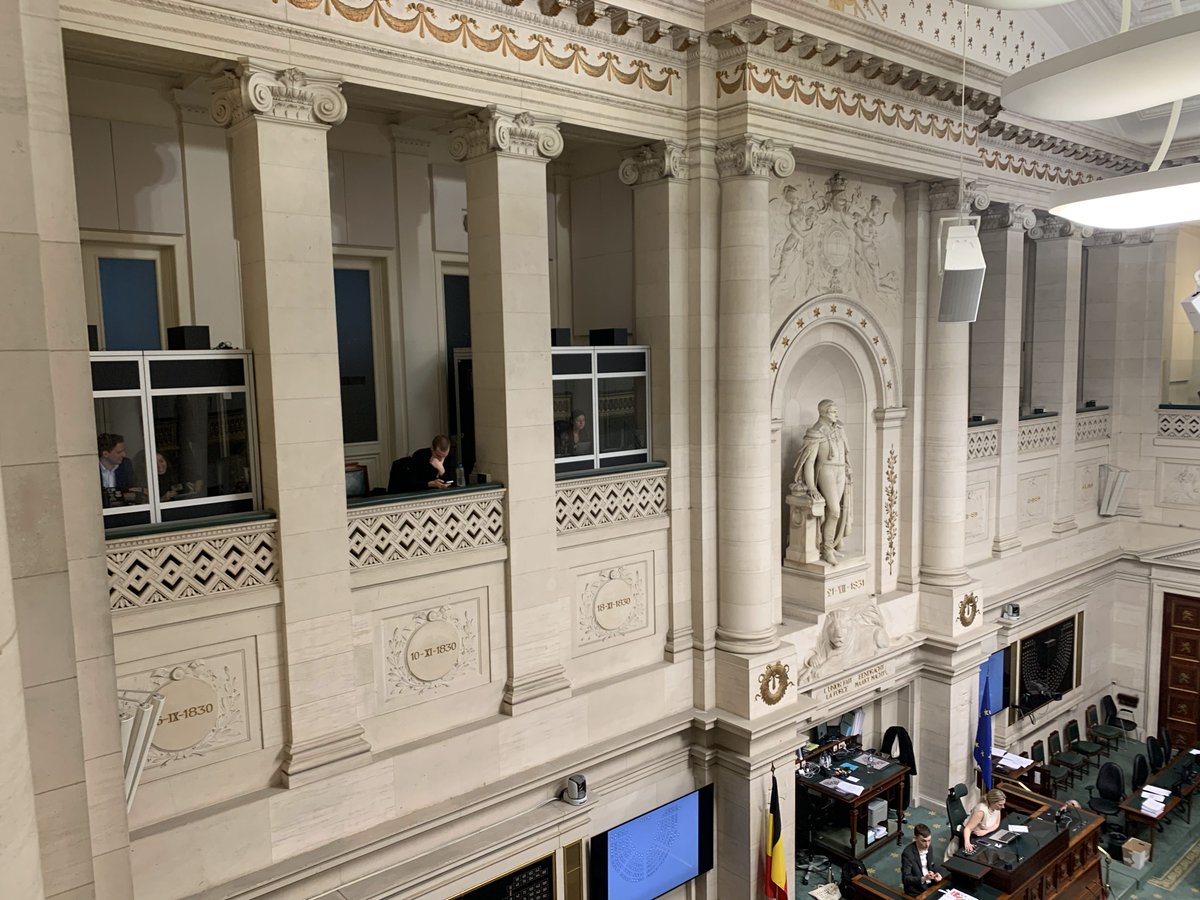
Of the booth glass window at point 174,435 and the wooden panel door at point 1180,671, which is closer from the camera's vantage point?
the booth glass window at point 174,435

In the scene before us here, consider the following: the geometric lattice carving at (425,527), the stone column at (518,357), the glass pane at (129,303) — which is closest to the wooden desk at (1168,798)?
the stone column at (518,357)

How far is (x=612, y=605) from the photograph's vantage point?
9.18 meters

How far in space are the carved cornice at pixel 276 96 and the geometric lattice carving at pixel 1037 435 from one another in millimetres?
11699

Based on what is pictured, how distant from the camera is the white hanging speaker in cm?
719

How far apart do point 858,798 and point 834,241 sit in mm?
7006

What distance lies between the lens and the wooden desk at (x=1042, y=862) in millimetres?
10227

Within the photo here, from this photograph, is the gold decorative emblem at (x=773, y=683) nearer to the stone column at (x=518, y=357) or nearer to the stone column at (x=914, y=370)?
the stone column at (x=518, y=357)

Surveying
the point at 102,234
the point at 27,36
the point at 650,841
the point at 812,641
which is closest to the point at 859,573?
the point at 812,641

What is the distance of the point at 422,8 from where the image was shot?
23.7ft

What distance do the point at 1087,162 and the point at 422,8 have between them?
12.0 m

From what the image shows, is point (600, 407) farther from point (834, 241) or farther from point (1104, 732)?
point (1104, 732)

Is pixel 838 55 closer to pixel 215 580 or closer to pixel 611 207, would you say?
pixel 611 207

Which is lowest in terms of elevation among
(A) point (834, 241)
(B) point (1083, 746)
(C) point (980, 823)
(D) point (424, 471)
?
(B) point (1083, 746)

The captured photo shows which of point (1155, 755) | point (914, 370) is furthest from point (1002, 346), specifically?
point (1155, 755)
